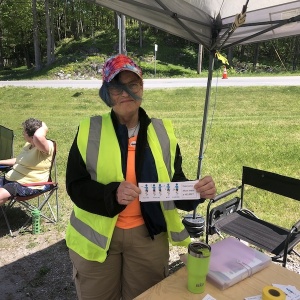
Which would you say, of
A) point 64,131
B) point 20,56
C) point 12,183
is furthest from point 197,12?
point 20,56

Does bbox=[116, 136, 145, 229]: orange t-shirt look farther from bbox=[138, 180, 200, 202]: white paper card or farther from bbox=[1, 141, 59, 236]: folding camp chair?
bbox=[1, 141, 59, 236]: folding camp chair

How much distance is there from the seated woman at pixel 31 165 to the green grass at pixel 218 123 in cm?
63

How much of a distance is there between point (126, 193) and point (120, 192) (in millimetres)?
38

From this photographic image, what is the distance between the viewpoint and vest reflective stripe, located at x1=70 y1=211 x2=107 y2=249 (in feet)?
5.92

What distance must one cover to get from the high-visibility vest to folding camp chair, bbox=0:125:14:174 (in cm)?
300

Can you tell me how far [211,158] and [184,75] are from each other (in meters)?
15.8

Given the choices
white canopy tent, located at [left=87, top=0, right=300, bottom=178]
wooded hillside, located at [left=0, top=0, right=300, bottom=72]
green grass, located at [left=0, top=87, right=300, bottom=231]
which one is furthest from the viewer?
wooded hillside, located at [left=0, top=0, right=300, bottom=72]

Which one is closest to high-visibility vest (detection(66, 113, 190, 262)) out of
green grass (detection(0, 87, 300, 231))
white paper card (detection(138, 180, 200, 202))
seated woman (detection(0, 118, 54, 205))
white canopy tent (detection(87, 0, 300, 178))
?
white paper card (detection(138, 180, 200, 202))

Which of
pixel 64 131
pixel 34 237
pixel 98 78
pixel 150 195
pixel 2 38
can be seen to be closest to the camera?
pixel 150 195

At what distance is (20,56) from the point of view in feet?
136

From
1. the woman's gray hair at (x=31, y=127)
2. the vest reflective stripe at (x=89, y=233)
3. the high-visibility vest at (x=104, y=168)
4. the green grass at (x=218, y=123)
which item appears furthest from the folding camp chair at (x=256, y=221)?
the woman's gray hair at (x=31, y=127)

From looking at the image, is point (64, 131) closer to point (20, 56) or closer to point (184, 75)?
point (184, 75)

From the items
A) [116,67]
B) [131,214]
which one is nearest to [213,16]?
[116,67]

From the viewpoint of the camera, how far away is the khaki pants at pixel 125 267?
1.88m
